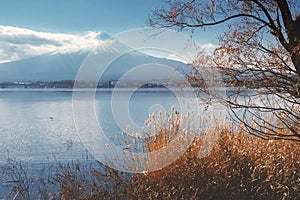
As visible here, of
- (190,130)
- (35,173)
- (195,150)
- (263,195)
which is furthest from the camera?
(35,173)

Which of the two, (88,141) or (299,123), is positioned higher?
(299,123)

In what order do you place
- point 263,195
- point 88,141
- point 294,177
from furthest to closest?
point 88,141, point 294,177, point 263,195

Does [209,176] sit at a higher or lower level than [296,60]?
lower

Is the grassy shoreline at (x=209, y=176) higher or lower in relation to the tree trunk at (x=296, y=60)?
lower

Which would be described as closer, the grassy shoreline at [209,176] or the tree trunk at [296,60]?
the tree trunk at [296,60]

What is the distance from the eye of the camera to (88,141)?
1082 cm

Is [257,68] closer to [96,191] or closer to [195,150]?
[195,150]

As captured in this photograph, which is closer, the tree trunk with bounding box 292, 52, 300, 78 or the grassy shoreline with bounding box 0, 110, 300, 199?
the tree trunk with bounding box 292, 52, 300, 78

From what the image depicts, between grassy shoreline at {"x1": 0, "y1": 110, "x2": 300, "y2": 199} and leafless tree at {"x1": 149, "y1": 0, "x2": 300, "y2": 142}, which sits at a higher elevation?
leafless tree at {"x1": 149, "y1": 0, "x2": 300, "y2": 142}

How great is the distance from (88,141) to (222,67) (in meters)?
6.87

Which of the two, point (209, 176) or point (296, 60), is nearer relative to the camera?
point (296, 60)

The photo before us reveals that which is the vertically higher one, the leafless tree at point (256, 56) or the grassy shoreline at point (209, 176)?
the leafless tree at point (256, 56)

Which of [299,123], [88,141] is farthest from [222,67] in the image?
[88,141]

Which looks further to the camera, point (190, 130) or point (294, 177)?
point (190, 130)
